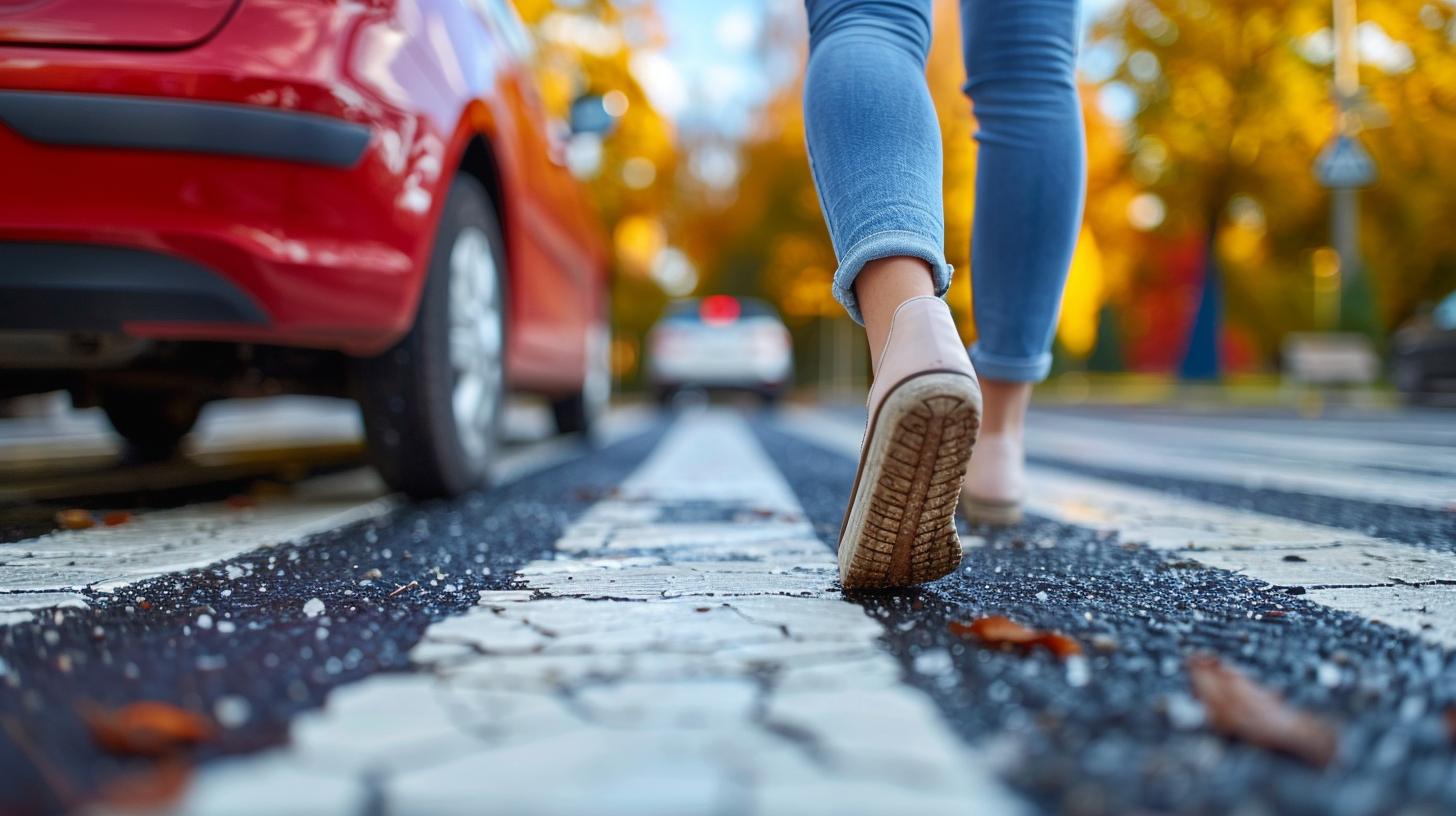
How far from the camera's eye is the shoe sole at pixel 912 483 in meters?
1.25

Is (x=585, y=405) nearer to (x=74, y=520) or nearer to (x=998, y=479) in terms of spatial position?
(x=74, y=520)

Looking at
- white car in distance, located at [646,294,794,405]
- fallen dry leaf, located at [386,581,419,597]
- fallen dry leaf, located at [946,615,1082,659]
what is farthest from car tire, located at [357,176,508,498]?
white car in distance, located at [646,294,794,405]

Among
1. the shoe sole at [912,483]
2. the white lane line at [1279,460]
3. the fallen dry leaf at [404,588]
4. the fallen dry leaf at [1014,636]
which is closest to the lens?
the fallen dry leaf at [1014,636]

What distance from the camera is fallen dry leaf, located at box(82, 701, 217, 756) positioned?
2.68ft

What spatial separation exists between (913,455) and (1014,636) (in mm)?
256

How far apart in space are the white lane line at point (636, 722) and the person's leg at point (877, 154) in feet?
1.48

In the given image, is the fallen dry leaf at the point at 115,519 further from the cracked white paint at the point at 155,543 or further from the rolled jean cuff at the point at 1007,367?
the rolled jean cuff at the point at 1007,367

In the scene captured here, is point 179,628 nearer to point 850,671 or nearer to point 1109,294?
point 850,671

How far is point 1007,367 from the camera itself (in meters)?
2.04

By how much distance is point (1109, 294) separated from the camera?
2630cm

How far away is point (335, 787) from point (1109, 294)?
1088 inches

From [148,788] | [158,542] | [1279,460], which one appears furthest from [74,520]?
[1279,460]

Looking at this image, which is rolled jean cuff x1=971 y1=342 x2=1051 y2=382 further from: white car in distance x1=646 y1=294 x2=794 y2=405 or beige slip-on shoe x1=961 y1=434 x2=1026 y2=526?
white car in distance x1=646 y1=294 x2=794 y2=405

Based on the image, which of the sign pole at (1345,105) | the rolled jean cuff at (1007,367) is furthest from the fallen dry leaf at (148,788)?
the sign pole at (1345,105)
